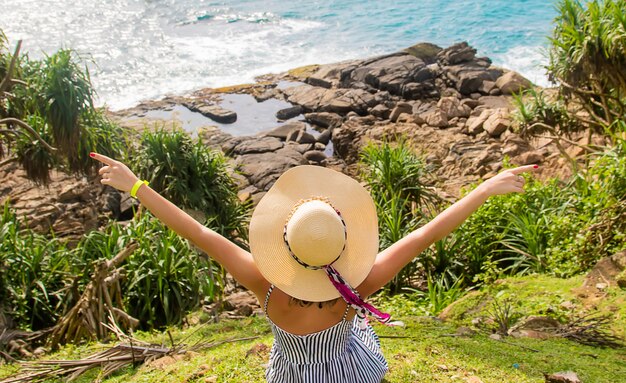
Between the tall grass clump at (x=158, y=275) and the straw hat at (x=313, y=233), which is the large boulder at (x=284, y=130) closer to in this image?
the tall grass clump at (x=158, y=275)

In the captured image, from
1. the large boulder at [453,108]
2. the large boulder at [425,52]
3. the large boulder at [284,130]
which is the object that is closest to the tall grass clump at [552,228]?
the large boulder at [453,108]

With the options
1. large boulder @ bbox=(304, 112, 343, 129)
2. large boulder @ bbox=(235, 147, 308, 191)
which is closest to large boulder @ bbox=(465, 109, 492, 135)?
large boulder @ bbox=(304, 112, 343, 129)

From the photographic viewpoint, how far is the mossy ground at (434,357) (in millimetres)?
3840

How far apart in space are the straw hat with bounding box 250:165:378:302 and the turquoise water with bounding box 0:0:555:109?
17.7 m

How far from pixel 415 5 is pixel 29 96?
82.4ft

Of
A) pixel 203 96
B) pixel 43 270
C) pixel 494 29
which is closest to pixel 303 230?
pixel 43 270

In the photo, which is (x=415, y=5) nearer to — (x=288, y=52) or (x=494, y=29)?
(x=494, y=29)

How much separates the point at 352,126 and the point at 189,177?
6810mm

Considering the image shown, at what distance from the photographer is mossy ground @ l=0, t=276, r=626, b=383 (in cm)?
384

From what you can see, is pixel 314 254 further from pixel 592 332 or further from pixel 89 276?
pixel 89 276

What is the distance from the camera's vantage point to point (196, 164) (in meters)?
9.59

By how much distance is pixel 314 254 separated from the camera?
273cm

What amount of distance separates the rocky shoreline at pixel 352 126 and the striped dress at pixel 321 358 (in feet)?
24.1

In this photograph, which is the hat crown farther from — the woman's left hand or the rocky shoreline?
the rocky shoreline
